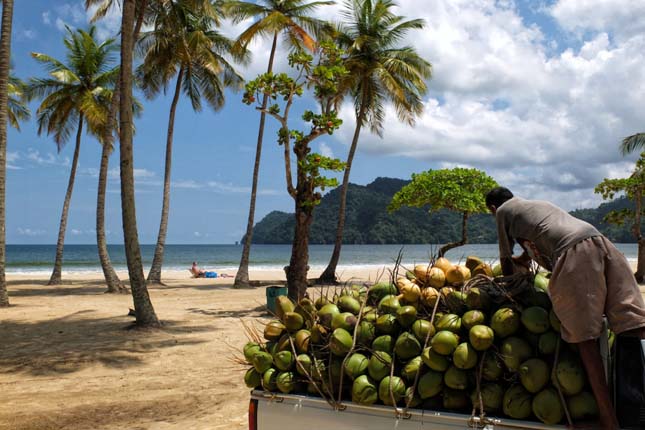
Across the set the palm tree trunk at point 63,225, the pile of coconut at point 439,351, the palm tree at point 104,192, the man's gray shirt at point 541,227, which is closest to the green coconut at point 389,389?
the pile of coconut at point 439,351

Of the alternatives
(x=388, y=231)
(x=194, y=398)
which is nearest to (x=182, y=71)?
(x=194, y=398)

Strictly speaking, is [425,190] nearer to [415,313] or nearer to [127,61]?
[127,61]

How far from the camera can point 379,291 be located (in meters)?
3.11

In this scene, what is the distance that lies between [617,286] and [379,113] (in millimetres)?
22573

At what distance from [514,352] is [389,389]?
23.4 inches

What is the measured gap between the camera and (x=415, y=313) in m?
2.67

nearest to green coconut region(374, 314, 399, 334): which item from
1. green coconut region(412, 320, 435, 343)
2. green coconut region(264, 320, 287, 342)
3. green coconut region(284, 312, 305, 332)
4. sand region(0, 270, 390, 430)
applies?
green coconut region(412, 320, 435, 343)

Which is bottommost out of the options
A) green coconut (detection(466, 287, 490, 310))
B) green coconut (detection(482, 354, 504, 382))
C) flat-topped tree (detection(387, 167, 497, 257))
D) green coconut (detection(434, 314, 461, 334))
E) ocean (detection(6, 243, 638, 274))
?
ocean (detection(6, 243, 638, 274))

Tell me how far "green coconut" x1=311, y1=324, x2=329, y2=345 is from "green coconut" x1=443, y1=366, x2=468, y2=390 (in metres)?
0.71

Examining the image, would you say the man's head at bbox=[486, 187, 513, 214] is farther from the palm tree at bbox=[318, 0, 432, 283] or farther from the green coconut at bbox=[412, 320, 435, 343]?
the palm tree at bbox=[318, 0, 432, 283]

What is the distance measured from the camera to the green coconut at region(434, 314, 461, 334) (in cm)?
252

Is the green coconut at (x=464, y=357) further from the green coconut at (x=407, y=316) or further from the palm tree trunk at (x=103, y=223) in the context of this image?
the palm tree trunk at (x=103, y=223)

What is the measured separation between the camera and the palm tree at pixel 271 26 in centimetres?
1931

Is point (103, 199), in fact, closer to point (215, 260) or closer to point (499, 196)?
point (499, 196)
